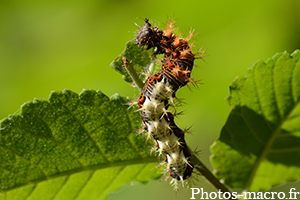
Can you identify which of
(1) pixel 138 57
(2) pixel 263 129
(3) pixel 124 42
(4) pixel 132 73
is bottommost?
(2) pixel 263 129

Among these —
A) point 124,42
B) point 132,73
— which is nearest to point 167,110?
point 132,73

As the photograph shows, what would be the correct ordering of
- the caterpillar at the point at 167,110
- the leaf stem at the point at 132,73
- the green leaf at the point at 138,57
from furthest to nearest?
the green leaf at the point at 138,57, the caterpillar at the point at 167,110, the leaf stem at the point at 132,73

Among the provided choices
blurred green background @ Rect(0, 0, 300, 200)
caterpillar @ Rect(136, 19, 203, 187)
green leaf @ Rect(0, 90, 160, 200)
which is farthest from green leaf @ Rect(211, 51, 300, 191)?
blurred green background @ Rect(0, 0, 300, 200)

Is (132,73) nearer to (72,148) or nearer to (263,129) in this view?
(72,148)

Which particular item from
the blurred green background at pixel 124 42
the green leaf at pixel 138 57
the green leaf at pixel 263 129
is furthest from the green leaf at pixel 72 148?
the blurred green background at pixel 124 42

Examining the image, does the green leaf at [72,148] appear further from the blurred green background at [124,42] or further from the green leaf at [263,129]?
the blurred green background at [124,42]

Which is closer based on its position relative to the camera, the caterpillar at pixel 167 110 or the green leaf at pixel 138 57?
the caterpillar at pixel 167 110

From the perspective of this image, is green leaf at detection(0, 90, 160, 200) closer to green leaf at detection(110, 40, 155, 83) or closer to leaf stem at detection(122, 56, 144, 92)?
leaf stem at detection(122, 56, 144, 92)
